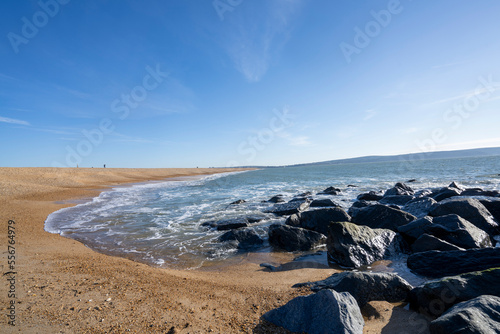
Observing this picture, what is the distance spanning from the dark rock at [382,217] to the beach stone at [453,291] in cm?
539

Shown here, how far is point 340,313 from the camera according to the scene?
3.28m

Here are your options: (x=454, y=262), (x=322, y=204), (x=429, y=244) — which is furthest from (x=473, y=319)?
(x=322, y=204)

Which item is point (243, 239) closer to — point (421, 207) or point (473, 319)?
point (473, 319)

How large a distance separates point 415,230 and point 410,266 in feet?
7.55

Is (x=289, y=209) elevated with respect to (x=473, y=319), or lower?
lower

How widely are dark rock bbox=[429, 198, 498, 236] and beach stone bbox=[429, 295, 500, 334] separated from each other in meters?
7.84

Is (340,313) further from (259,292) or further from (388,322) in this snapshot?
(259,292)

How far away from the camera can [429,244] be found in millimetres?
6840

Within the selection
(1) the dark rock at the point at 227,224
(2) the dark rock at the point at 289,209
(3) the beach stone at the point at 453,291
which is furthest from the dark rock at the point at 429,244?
(2) the dark rock at the point at 289,209

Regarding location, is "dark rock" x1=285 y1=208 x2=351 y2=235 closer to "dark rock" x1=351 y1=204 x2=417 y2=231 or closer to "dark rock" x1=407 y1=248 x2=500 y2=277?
"dark rock" x1=351 y1=204 x2=417 y2=231

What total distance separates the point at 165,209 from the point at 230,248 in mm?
9377

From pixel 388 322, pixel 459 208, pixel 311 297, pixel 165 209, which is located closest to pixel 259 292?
pixel 311 297

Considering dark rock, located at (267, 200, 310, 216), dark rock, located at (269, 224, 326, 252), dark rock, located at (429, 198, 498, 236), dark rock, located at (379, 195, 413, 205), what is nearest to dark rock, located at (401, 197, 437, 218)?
dark rock, located at (429, 198, 498, 236)

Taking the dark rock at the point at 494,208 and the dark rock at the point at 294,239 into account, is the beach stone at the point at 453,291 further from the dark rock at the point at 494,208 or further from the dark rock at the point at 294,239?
the dark rock at the point at 494,208
